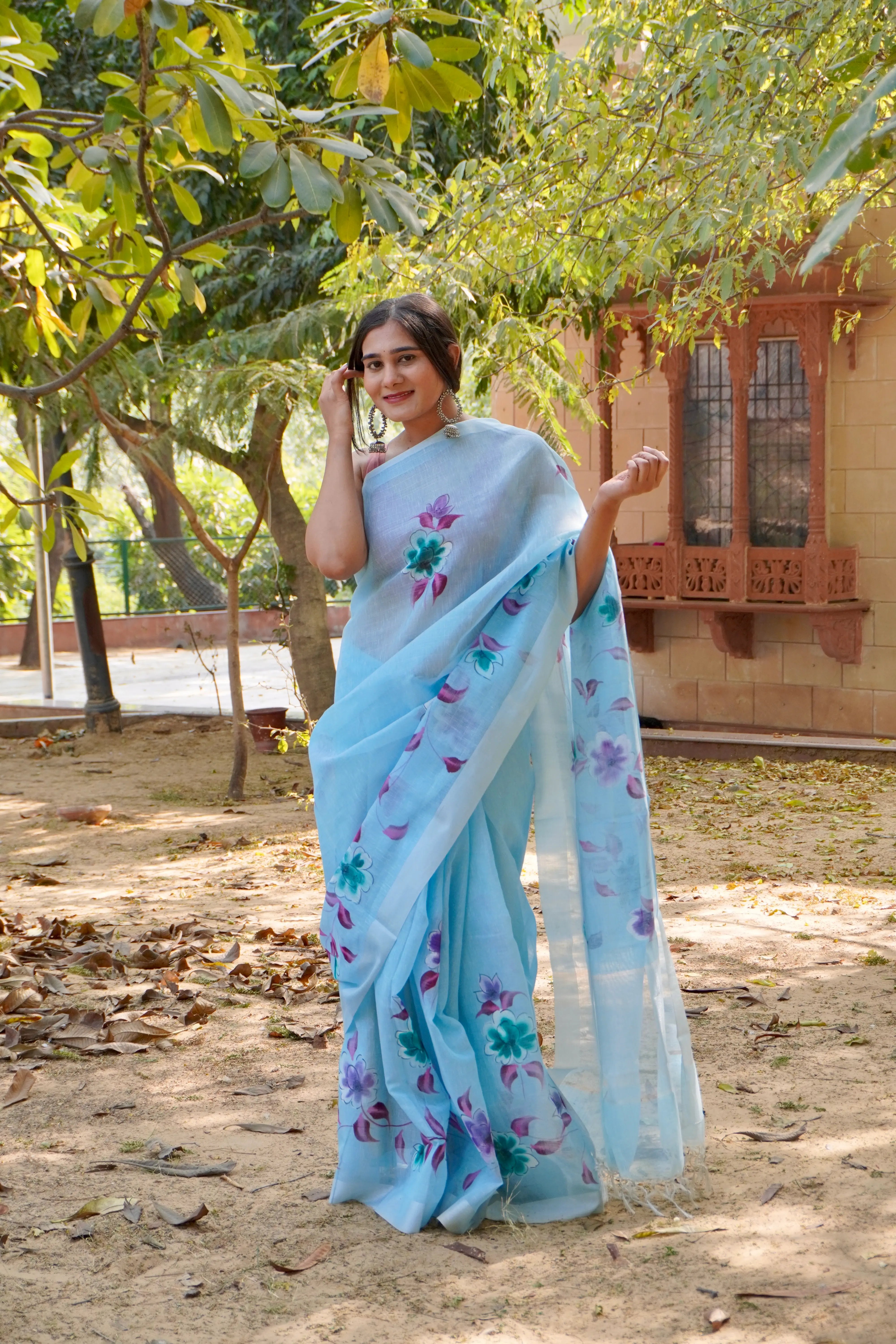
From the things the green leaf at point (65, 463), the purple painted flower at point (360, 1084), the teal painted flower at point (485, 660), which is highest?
the green leaf at point (65, 463)

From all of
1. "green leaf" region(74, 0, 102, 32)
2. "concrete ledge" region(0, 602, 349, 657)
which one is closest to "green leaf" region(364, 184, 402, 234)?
"green leaf" region(74, 0, 102, 32)

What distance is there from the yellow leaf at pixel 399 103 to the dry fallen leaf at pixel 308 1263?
2.42 meters

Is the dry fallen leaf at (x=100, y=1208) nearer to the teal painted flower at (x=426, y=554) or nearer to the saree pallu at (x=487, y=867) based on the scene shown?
the saree pallu at (x=487, y=867)

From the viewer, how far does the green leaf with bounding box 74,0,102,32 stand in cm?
300

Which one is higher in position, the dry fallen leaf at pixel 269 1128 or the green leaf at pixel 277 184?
the green leaf at pixel 277 184

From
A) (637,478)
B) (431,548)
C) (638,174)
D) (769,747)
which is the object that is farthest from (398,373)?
(769,747)

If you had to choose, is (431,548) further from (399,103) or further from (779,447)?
(779,447)

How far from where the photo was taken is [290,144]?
10.7 ft

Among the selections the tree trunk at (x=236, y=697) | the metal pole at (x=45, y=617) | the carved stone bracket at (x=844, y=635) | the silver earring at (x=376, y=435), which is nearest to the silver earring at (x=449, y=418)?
the silver earring at (x=376, y=435)

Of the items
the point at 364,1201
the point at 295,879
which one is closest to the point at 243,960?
the point at 295,879

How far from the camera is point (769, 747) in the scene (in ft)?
29.9

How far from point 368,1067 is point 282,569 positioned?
7459 mm

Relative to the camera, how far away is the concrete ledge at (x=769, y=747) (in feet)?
29.0

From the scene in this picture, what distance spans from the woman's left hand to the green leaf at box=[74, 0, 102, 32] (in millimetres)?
1494
